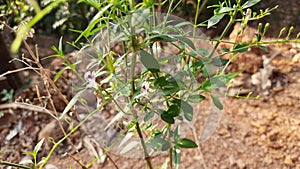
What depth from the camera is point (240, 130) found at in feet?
4.52

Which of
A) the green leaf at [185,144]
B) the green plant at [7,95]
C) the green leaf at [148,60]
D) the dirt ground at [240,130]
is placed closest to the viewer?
the green leaf at [148,60]

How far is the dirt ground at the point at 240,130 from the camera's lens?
1261mm

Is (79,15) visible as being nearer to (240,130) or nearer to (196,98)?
(240,130)

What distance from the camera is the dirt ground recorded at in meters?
1.26

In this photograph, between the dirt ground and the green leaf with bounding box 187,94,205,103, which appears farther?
the dirt ground

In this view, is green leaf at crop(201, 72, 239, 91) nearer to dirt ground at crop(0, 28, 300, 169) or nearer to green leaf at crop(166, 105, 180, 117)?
green leaf at crop(166, 105, 180, 117)

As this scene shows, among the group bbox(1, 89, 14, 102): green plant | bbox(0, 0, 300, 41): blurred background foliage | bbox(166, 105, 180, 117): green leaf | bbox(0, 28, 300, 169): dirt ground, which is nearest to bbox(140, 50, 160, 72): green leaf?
bbox(166, 105, 180, 117): green leaf

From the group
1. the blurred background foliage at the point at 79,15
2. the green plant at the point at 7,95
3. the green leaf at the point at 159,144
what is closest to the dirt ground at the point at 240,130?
the green plant at the point at 7,95

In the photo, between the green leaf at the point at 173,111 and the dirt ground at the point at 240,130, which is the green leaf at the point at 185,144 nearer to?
the green leaf at the point at 173,111

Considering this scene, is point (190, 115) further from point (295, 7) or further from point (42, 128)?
point (295, 7)

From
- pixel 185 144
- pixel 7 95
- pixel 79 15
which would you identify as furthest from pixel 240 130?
pixel 79 15

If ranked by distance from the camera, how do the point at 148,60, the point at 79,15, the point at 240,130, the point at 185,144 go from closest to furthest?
the point at 148,60
the point at 185,144
the point at 240,130
the point at 79,15

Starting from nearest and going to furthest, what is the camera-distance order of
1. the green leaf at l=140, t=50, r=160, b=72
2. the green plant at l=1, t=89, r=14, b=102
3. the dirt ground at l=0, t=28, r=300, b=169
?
the green leaf at l=140, t=50, r=160, b=72 < the dirt ground at l=0, t=28, r=300, b=169 < the green plant at l=1, t=89, r=14, b=102

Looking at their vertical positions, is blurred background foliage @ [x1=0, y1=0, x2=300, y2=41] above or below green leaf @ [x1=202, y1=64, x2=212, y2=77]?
below
